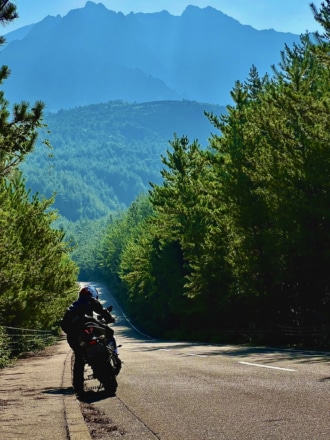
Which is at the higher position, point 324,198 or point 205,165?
point 205,165

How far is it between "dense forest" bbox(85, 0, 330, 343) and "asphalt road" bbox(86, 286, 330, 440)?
1327cm

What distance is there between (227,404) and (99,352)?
250 centimetres

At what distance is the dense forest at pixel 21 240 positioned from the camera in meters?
14.3

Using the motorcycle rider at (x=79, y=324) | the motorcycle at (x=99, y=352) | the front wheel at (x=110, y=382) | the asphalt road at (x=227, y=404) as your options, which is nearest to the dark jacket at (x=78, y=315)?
the motorcycle rider at (x=79, y=324)

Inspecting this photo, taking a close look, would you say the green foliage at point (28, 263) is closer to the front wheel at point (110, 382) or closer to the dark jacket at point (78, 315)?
the dark jacket at point (78, 315)

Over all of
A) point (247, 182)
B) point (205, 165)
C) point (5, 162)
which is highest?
point (205, 165)

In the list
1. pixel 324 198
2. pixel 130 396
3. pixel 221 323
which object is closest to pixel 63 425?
pixel 130 396

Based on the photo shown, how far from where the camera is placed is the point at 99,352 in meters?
9.89

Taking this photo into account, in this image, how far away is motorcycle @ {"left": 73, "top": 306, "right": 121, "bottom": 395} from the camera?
9.89 metres

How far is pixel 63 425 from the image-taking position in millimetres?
7453

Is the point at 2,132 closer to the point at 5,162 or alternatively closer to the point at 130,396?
the point at 5,162

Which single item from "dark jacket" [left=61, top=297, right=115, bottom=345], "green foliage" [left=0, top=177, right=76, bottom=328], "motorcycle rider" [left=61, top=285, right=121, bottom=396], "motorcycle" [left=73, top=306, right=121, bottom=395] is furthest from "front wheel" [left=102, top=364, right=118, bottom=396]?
"green foliage" [left=0, top=177, right=76, bottom=328]

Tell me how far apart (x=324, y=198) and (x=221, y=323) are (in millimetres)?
20311

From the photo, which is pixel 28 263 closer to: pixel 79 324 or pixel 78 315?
pixel 78 315
